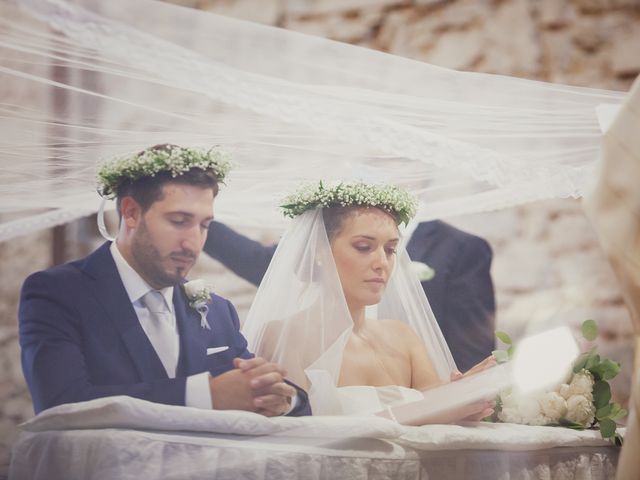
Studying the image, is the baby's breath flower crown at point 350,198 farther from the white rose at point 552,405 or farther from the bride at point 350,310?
the white rose at point 552,405

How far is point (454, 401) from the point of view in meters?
2.17

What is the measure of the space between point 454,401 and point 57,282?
1.01 metres

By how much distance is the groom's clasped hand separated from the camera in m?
1.95

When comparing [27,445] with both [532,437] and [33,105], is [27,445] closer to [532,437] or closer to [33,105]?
[33,105]

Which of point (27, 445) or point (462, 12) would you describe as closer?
point (27, 445)

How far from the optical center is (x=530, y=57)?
2.47m

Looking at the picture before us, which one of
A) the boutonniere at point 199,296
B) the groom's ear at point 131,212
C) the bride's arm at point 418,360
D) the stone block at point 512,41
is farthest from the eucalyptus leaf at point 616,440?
the groom's ear at point 131,212

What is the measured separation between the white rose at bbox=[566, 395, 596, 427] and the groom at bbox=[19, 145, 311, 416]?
74 centimetres

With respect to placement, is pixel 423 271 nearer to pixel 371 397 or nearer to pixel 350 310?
pixel 350 310

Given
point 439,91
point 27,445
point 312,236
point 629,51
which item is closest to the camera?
point 27,445

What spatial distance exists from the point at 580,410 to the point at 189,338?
106cm

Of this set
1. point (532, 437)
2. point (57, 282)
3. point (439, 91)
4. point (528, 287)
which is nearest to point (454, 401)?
point (532, 437)

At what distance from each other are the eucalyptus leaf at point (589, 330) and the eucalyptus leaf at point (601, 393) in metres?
0.13

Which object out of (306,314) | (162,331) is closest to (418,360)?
(306,314)
